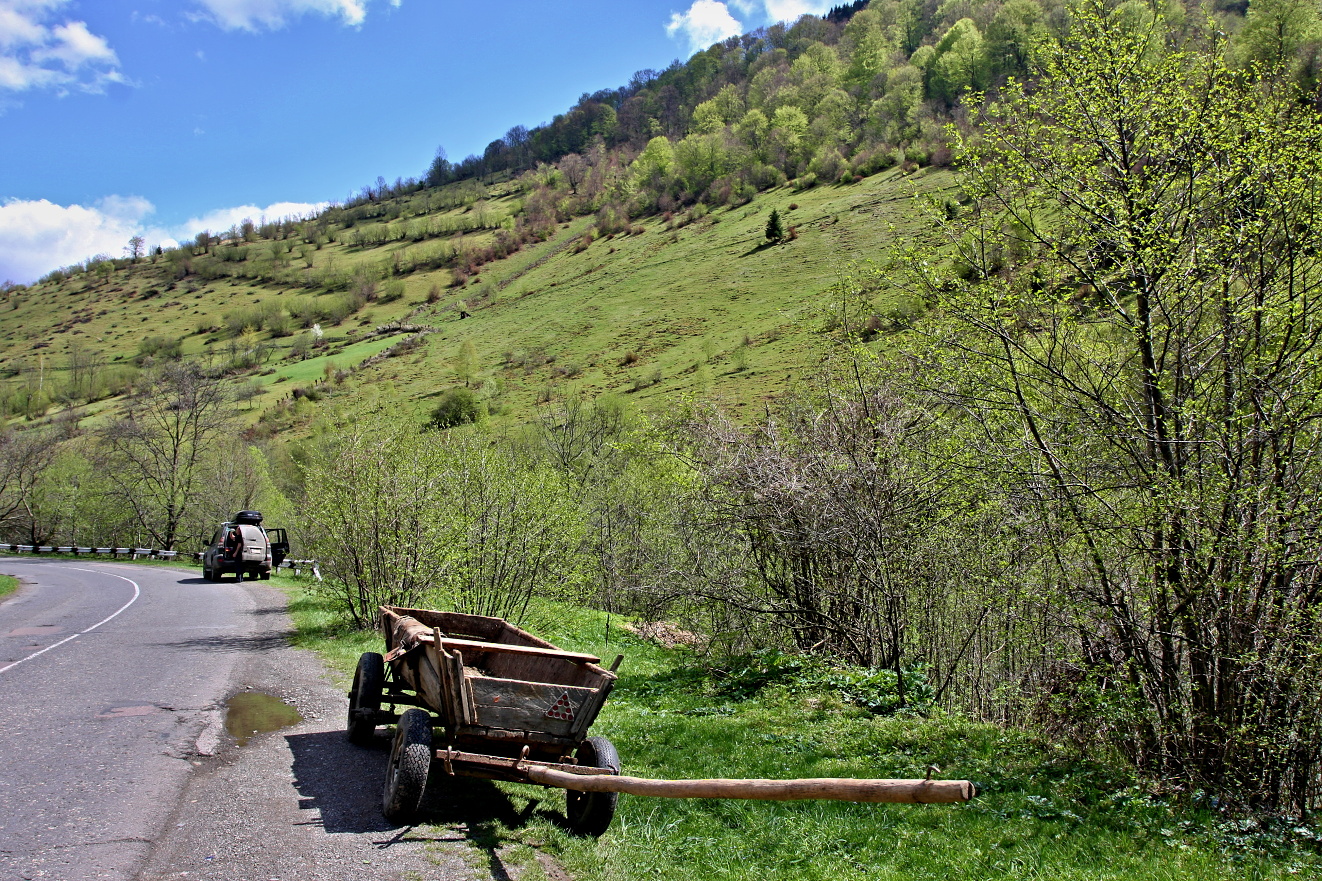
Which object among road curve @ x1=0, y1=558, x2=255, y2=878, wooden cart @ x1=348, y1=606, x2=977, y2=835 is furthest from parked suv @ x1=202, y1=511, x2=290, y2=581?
wooden cart @ x1=348, y1=606, x2=977, y2=835

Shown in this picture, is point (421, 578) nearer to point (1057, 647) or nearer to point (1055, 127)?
point (1057, 647)

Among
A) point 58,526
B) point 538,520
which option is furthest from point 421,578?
point 58,526

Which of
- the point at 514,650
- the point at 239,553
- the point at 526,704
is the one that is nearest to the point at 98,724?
the point at 514,650

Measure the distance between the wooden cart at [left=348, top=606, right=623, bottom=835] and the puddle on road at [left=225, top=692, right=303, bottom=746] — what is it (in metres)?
2.60

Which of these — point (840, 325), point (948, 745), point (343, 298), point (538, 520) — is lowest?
point (948, 745)

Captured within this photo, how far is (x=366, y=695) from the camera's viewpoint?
7188 mm

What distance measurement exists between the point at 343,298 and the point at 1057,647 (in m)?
138

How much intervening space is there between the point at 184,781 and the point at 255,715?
2520 mm

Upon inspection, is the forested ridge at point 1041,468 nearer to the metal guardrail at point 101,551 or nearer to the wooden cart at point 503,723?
the wooden cart at point 503,723

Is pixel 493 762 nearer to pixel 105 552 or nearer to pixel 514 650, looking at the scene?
pixel 514 650

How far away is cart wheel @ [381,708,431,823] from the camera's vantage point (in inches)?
207

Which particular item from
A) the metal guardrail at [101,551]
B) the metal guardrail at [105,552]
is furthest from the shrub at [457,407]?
the metal guardrail at [101,551]

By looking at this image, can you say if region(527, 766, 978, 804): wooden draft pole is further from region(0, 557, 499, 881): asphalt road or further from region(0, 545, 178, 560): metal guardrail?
region(0, 545, 178, 560): metal guardrail

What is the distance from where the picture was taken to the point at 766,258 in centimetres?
8725
